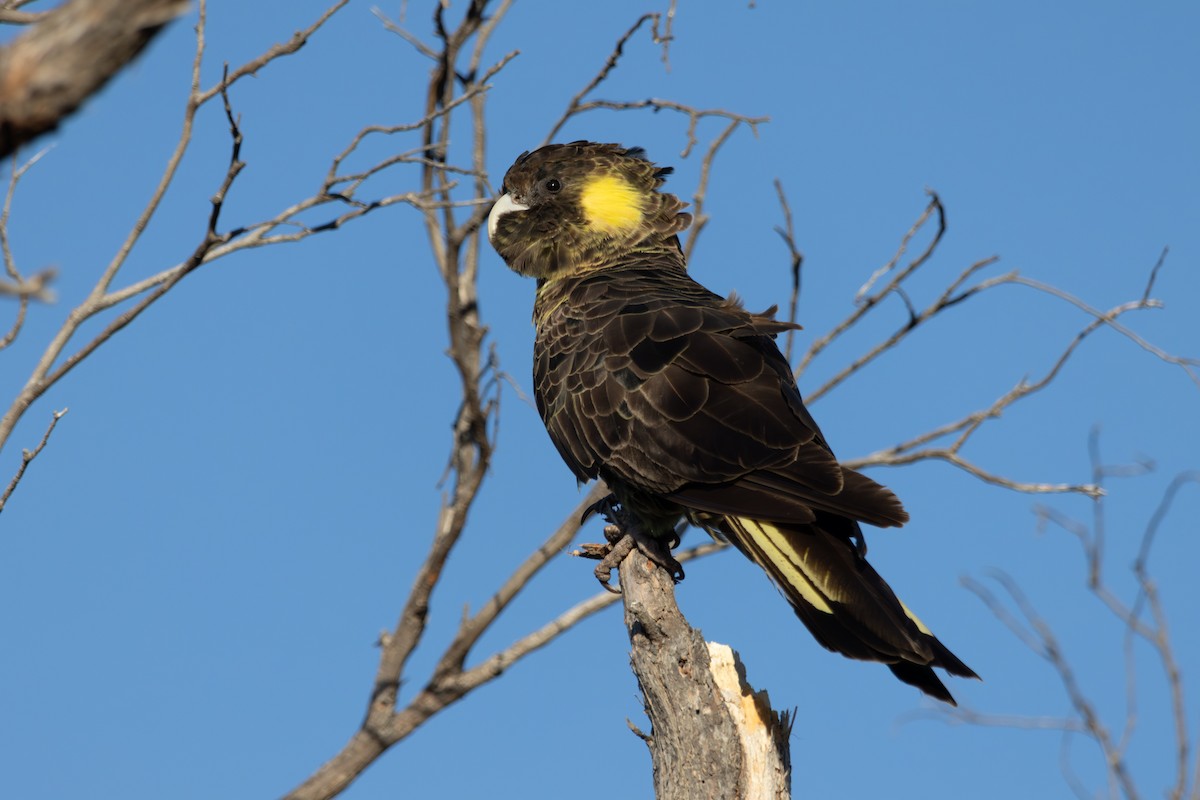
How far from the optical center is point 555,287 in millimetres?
6109

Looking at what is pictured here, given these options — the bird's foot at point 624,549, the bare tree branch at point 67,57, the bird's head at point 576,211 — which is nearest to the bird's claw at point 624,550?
→ the bird's foot at point 624,549

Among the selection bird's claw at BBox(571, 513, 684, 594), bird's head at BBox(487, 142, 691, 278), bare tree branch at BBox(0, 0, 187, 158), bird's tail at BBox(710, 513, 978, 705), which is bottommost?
bare tree branch at BBox(0, 0, 187, 158)

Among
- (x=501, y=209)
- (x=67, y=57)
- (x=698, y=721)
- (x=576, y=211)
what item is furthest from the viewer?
(x=501, y=209)

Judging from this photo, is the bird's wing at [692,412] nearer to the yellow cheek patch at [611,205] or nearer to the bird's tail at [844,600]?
the bird's tail at [844,600]

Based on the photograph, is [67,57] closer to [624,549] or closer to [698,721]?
[698,721]

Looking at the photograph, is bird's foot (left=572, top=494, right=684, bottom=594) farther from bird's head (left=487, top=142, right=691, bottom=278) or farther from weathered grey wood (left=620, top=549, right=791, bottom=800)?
bird's head (left=487, top=142, right=691, bottom=278)

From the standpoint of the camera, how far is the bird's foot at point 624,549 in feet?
16.1

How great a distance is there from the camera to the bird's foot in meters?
4.91

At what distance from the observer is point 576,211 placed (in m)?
6.32

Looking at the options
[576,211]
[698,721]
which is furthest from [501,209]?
[698,721]

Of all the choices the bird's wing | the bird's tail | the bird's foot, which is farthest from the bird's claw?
the bird's tail

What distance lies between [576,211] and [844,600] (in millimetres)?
2976

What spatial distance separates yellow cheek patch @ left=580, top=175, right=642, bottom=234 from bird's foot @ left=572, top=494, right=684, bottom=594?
1.82m

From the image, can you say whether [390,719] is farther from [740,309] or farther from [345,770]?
[740,309]
